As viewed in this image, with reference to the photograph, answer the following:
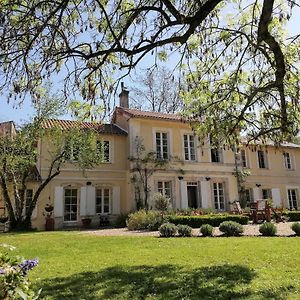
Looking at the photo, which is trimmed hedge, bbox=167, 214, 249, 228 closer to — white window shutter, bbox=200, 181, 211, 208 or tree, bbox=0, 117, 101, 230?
tree, bbox=0, 117, 101, 230

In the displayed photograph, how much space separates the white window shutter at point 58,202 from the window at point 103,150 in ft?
9.99

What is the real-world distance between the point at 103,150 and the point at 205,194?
7.44m

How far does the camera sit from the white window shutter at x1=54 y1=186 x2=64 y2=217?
64.5 feet

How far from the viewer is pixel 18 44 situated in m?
5.96

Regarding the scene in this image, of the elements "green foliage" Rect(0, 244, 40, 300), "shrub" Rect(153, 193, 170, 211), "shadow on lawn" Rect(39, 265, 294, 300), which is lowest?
"shadow on lawn" Rect(39, 265, 294, 300)

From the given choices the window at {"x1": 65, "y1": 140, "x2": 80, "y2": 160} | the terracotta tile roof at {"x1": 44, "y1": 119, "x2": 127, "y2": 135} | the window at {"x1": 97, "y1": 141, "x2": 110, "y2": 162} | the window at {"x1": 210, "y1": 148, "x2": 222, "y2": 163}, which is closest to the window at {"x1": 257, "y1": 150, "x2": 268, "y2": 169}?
the window at {"x1": 210, "y1": 148, "x2": 222, "y2": 163}

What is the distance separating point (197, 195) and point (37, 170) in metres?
10.2

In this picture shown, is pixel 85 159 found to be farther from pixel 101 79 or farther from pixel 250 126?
pixel 101 79

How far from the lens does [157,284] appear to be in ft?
17.5

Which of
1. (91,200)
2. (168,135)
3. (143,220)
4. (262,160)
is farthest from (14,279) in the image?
(262,160)

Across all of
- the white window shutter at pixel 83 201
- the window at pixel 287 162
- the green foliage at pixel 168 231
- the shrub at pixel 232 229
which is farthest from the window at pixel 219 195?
the green foliage at pixel 168 231

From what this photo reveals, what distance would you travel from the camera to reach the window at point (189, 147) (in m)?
23.4

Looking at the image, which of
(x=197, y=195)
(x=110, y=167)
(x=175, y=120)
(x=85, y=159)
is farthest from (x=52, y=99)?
(x=197, y=195)

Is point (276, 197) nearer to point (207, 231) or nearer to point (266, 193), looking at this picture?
point (266, 193)
